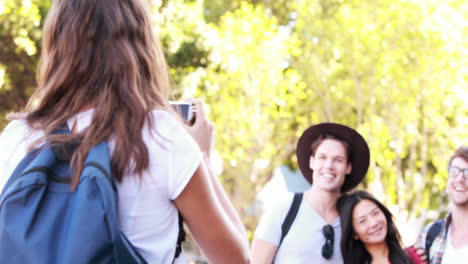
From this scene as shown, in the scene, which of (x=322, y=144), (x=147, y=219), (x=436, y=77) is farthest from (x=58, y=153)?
(x=436, y=77)

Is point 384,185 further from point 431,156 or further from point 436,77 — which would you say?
point 436,77

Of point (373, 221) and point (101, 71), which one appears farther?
point (373, 221)

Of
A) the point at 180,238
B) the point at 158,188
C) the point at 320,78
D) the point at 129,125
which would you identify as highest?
the point at 320,78

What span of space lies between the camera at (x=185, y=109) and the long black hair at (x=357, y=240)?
239 centimetres

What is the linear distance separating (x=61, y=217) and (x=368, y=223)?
3.01m

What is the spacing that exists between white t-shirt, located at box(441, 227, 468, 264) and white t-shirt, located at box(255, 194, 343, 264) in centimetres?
80

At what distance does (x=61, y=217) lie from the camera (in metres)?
1.44

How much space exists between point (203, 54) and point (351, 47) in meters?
4.48

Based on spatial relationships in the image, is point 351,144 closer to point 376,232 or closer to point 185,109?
point 376,232

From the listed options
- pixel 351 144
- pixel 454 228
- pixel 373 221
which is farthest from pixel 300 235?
pixel 454 228

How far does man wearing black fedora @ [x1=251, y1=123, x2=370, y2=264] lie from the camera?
12.8 feet

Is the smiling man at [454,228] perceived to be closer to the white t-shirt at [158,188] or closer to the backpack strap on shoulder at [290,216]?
the backpack strap on shoulder at [290,216]

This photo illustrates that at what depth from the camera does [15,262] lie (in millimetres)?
1442

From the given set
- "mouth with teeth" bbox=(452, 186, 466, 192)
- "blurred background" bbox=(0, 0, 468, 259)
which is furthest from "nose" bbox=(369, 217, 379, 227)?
"blurred background" bbox=(0, 0, 468, 259)
